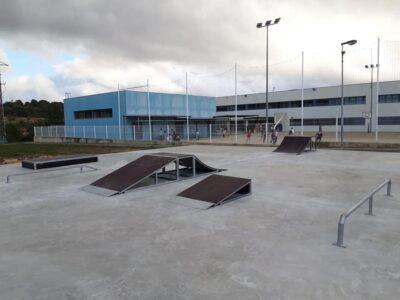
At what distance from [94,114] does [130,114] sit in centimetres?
771

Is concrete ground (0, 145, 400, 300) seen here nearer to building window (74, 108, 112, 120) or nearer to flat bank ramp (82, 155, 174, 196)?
flat bank ramp (82, 155, 174, 196)

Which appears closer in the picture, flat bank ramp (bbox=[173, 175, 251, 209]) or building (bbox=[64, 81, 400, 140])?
flat bank ramp (bbox=[173, 175, 251, 209])

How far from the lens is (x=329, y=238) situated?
5.09 metres

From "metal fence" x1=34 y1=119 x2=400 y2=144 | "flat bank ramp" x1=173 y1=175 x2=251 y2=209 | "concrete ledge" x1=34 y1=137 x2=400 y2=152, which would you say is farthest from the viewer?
"metal fence" x1=34 y1=119 x2=400 y2=144

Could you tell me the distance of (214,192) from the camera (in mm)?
7551

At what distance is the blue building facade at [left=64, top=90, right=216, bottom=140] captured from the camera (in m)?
35.9

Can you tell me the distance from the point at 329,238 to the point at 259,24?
2250 cm

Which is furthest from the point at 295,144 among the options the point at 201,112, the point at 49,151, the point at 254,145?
the point at 201,112

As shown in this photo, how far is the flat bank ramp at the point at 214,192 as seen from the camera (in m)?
7.20

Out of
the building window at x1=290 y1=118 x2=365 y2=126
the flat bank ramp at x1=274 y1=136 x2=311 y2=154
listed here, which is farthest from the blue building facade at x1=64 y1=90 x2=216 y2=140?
the building window at x1=290 y1=118 x2=365 y2=126

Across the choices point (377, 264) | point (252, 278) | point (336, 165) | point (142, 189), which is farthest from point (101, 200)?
point (336, 165)

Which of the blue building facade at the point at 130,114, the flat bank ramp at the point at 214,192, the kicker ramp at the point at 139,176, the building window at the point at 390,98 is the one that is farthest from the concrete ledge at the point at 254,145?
the building window at the point at 390,98

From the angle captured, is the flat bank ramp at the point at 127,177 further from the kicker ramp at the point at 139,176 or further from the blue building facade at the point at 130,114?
the blue building facade at the point at 130,114

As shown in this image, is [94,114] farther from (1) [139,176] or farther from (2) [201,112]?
(1) [139,176]
